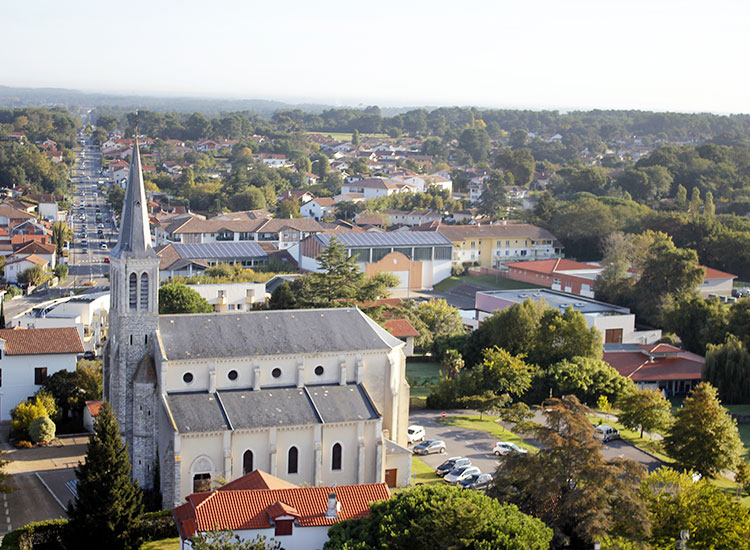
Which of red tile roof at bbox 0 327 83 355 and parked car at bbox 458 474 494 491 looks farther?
red tile roof at bbox 0 327 83 355

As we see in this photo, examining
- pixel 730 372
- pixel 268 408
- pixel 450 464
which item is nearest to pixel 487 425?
pixel 450 464

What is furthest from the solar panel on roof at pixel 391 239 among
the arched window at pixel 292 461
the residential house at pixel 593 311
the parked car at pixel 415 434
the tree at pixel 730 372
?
the arched window at pixel 292 461

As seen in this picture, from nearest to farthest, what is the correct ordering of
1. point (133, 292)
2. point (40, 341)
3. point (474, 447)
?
1. point (133, 292)
2. point (474, 447)
3. point (40, 341)

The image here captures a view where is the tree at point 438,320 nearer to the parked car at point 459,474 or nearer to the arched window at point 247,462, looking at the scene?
the parked car at point 459,474

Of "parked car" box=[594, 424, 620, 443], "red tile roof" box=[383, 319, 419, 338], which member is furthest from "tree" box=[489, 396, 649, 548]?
"red tile roof" box=[383, 319, 419, 338]

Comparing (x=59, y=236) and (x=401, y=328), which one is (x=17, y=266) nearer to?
(x=59, y=236)

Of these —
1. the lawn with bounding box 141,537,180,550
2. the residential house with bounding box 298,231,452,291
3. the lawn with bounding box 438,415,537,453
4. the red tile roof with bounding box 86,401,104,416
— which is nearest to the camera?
the lawn with bounding box 141,537,180,550

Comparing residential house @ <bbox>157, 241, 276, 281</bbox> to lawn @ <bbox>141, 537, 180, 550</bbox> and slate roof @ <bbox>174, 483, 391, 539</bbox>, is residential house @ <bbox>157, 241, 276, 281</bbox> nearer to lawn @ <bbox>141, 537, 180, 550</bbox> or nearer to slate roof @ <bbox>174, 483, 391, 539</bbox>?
lawn @ <bbox>141, 537, 180, 550</bbox>

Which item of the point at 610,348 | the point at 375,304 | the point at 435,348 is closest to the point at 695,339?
the point at 610,348

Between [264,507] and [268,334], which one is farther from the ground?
[268,334]
